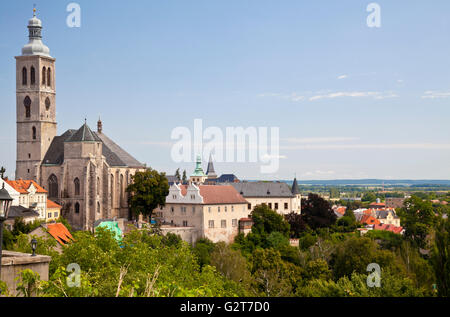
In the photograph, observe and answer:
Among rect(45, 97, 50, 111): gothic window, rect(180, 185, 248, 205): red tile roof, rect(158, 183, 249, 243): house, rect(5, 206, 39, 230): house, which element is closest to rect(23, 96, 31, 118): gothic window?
rect(45, 97, 50, 111): gothic window

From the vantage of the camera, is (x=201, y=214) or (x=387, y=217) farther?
(x=387, y=217)

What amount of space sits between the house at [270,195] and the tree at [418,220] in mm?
18881

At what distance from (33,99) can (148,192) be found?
20907mm

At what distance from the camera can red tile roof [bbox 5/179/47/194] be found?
6969 cm

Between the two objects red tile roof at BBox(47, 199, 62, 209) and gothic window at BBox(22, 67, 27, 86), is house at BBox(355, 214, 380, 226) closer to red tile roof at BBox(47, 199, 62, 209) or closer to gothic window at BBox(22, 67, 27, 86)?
red tile roof at BBox(47, 199, 62, 209)

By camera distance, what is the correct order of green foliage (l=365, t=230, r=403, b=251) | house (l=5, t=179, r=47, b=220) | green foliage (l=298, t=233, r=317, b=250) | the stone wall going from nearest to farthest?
the stone wall, green foliage (l=365, t=230, r=403, b=251), house (l=5, t=179, r=47, b=220), green foliage (l=298, t=233, r=317, b=250)

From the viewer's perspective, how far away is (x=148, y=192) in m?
74.1

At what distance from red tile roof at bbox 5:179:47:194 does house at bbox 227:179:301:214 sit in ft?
94.1

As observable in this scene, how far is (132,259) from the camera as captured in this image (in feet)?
89.5

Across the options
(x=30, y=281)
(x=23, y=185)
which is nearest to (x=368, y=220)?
(x=23, y=185)

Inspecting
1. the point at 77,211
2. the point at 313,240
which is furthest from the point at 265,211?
the point at 77,211

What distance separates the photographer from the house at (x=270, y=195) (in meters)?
87.8

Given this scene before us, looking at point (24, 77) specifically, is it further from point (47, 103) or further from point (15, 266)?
point (15, 266)
